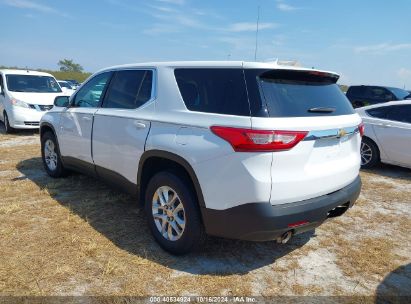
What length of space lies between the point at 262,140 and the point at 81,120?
9.62ft

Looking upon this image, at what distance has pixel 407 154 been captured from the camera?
656 cm

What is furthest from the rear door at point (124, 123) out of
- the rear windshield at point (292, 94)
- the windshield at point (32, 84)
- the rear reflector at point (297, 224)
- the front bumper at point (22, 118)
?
the windshield at point (32, 84)

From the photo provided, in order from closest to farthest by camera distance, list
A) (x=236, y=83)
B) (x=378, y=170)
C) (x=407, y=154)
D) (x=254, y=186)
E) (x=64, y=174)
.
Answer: (x=254, y=186), (x=236, y=83), (x=64, y=174), (x=407, y=154), (x=378, y=170)

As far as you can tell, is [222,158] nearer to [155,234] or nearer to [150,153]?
[150,153]

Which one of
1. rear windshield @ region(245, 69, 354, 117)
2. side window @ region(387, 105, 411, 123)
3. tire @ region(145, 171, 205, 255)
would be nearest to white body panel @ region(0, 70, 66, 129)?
tire @ region(145, 171, 205, 255)

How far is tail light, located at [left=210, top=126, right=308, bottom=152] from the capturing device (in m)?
2.65

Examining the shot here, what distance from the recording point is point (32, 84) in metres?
11.2

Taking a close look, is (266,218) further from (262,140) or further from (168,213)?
(168,213)

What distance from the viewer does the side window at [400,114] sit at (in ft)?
22.0

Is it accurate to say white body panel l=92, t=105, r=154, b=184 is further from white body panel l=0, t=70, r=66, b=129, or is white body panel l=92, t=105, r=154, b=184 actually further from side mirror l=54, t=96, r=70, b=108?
white body panel l=0, t=70, r=66, b=129

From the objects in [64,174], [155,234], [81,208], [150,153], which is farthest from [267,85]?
[64,174]

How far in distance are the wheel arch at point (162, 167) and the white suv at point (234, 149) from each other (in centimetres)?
1

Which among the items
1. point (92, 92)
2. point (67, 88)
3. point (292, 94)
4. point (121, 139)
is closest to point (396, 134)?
point (292, 94)

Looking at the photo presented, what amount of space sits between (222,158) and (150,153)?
3.08 feet
